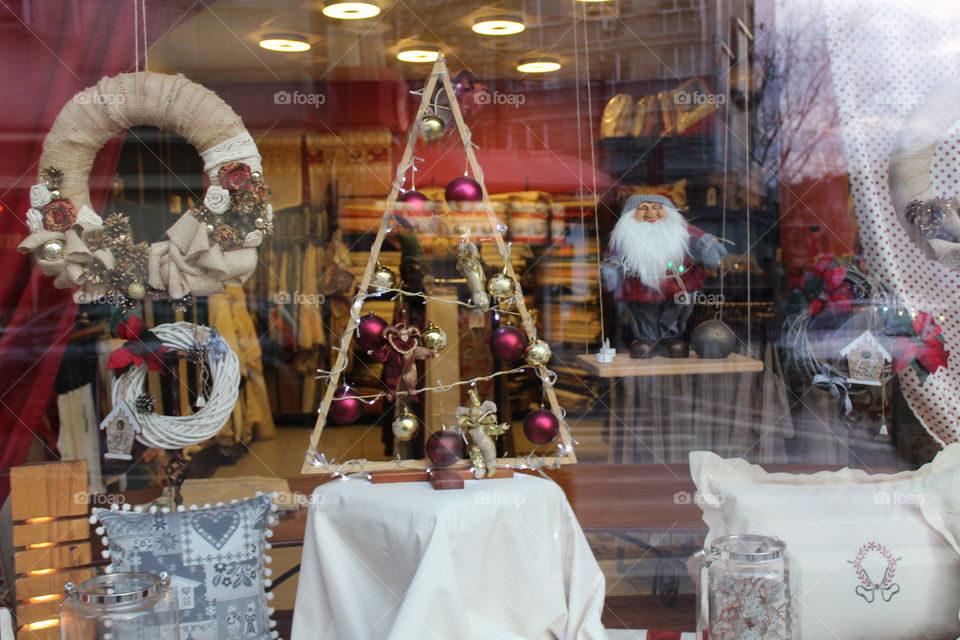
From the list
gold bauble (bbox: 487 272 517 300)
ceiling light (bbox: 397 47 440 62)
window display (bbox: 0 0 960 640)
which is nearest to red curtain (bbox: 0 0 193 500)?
window display (bbox: 0 0 960 640)

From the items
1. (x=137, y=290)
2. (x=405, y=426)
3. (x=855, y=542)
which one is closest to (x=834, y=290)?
(x=855, y=542)

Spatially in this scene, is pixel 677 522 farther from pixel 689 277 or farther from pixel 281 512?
pixel 281 512

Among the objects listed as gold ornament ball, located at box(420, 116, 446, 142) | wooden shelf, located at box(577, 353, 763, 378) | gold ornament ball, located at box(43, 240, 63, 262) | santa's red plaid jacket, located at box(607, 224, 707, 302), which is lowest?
wooden shelf, located at box(577, 353, 763, 378)

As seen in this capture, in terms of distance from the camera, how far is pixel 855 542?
2674 millimetres

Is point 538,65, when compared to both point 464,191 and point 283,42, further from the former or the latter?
point 464,191

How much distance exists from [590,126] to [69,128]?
2.25 metres

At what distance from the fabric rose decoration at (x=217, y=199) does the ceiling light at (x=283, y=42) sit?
1.63 meters

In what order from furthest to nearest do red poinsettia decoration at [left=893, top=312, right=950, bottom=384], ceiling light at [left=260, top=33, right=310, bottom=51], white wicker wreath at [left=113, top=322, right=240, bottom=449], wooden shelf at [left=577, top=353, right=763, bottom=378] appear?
ceiling light at [left=260, top=33, right=310, bottom=51] < wooden shelf at [left=577, top=353, right=763, bottom=378] < red poinsettia decoration at [left=893, top=312, right=950, bottom=384] < white wicker wreath at [left=113, top=322, right=240, bottom=449]

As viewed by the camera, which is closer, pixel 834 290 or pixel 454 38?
pixel 834 290

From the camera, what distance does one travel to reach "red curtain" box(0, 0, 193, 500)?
3.24m

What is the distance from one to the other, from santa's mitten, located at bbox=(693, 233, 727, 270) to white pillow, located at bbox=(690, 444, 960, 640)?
1.01 metres

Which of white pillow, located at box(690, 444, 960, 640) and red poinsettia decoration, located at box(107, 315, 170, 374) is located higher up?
red poinsettia decoration, located at box(107, 315, 170, 374)

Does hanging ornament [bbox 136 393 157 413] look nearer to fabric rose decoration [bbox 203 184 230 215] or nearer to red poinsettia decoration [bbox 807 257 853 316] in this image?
fabric rose decoration [bbox 203 184 230 215]

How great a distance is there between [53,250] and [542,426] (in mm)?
1414
